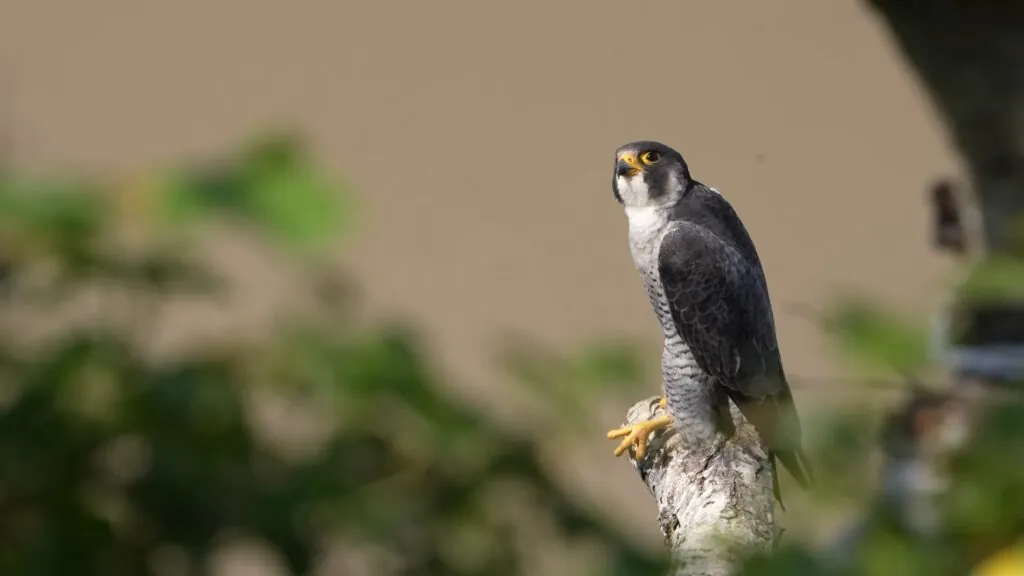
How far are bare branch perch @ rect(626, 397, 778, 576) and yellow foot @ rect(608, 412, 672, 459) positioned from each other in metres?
0.03

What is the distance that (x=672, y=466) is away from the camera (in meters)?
2.35

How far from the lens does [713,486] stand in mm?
2113

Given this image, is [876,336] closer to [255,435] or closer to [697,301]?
[255,435]

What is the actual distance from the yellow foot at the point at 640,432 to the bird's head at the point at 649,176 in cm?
53

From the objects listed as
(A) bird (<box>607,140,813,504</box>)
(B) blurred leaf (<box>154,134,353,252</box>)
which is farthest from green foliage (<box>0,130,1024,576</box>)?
(A) bird (<box>607,140,813,504</box>)

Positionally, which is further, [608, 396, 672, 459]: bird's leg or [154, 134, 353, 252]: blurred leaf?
[608, 396, 672, 459]: bird's leg

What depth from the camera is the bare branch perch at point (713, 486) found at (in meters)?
1.98

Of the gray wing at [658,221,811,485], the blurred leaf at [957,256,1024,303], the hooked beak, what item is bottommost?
the blurred leaf at [957,256,1024,303]

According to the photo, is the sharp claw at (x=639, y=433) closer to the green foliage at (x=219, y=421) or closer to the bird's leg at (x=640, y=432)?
the bird's leg at (x=640, y=432)

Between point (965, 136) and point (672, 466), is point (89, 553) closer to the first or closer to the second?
point (965, 136)

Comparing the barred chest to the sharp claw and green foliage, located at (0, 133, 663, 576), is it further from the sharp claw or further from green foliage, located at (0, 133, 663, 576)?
green foliage, located at (0, 133, 663, 576)

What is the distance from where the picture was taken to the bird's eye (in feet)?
8.54

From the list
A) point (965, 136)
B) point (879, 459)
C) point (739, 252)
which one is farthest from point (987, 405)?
point (739, 252)

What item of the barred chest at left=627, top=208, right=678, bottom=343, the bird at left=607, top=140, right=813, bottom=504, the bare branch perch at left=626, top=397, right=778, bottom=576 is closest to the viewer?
the bare branch perch at left=626, top=397, right=778, bottom=576
